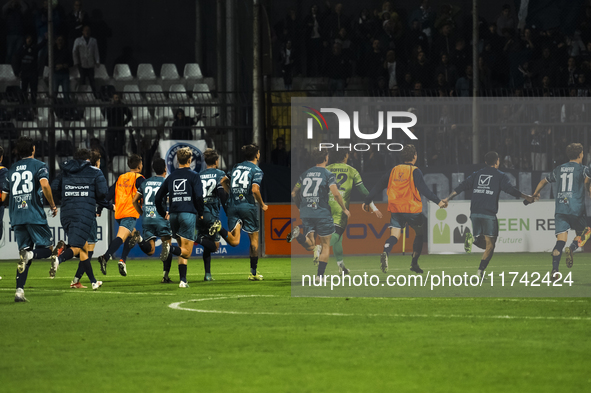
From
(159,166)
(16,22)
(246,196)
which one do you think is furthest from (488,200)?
(16,22)

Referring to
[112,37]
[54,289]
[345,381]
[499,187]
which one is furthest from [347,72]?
[345,381]

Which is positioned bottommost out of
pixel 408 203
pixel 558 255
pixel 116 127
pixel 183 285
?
pixel 183 285

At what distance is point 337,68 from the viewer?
2042 cm

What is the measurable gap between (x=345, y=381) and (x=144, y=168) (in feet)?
45.6

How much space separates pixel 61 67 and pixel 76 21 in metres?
2.25

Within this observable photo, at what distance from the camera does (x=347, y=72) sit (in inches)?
800

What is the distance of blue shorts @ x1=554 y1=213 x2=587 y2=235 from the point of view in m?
13.0

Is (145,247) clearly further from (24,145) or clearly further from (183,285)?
(24,145)

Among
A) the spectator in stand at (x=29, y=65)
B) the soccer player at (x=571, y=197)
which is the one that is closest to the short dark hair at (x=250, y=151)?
the soccer player at (x=571, y=197)

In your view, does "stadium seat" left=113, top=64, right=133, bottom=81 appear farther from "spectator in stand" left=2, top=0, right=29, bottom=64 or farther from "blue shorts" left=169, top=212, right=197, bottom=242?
"blue shorts" left=169, top=212, right=197, bottom=242

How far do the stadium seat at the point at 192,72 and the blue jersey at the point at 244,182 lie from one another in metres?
9.89

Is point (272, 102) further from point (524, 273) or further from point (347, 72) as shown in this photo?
point (524, 273)

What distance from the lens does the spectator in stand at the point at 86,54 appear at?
70.4ft

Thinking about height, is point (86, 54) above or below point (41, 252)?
above
